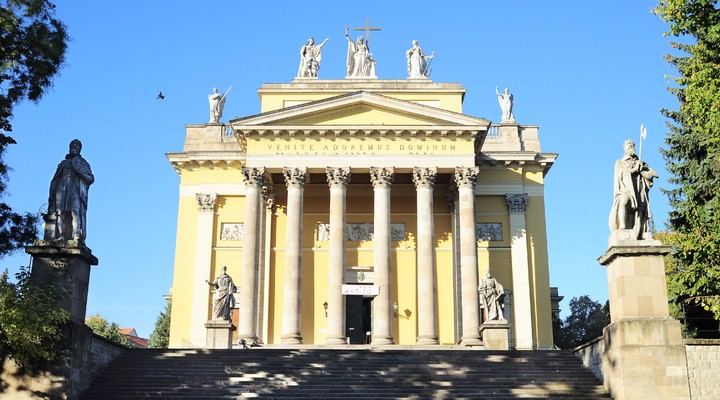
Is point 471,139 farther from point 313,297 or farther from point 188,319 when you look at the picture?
point 188,319

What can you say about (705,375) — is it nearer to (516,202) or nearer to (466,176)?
(466,176)

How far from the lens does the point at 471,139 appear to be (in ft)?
111

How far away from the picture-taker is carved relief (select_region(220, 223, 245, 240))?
37.0m

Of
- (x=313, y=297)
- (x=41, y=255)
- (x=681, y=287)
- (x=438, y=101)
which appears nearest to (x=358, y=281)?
(x=313, y=297)

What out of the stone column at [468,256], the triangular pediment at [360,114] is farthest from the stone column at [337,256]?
the stone column at [468,256]

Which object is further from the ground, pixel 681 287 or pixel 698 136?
pixel 698 136

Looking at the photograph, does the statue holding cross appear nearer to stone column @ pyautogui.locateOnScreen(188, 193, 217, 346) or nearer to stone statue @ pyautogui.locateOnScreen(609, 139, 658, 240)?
stone column @ pyautogui.locateOnScreen(188, 193, 217, 346)

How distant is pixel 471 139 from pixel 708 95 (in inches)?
549

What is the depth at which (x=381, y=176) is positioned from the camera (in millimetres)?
33500

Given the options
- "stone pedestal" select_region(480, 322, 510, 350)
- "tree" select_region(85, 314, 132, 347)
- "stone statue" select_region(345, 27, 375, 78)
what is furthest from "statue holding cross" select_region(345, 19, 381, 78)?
"tree" select_region(85, 314, 132, 347)

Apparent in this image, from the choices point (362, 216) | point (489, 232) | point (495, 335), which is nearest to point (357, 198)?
point (362, 216)

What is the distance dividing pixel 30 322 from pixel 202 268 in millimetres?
19273

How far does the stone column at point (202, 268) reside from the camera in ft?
115

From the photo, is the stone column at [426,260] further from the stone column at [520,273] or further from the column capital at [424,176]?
the stone column at [520,273]
